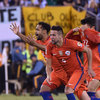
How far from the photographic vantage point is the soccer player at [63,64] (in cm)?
841

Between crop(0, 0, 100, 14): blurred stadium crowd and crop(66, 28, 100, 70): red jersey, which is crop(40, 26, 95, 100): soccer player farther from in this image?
crop(0, 0, 100, 14): blurred stadium crowd

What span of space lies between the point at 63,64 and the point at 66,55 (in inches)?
8.9

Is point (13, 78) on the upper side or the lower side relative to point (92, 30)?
lower

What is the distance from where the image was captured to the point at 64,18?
1617 cm

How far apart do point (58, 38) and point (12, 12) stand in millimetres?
7638

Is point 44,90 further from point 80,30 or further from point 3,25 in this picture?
point 3,25

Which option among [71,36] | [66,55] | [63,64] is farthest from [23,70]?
[66,55]

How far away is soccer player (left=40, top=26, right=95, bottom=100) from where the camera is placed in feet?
27.6

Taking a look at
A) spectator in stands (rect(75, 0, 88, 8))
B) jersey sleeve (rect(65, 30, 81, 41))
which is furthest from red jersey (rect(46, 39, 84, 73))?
spectator in stands (rect(75, 0, 88, 8))

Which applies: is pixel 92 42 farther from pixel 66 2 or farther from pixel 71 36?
pixel 66 2

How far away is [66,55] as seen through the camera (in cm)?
850

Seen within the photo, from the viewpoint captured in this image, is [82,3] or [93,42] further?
[82,3]

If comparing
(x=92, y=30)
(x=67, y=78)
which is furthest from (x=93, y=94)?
(x=92, y=30)

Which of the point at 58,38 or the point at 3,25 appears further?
the point at 3,25
